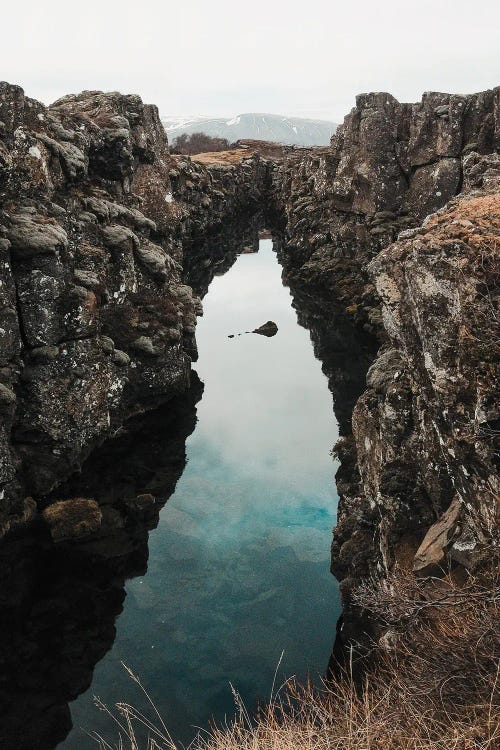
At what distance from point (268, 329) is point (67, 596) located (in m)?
47.9

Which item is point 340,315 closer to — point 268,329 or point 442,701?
point 268,329

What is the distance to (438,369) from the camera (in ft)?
42.7

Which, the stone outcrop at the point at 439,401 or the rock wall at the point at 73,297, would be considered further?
the rock wall at the point at 73,297

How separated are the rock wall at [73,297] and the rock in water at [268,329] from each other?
23.4m

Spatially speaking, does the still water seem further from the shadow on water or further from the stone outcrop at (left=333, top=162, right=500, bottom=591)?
the stone outcrop at (left=333, top=162, right=500, bottom=591)

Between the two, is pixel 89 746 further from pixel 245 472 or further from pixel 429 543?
pixel 245 472

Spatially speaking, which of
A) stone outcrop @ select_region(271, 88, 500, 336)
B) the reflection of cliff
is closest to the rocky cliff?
the reflection of cliff

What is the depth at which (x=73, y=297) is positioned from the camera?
2948 cm

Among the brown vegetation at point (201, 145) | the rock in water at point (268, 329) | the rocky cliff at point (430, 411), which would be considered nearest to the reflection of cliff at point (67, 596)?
the rocky cliff at point (430, 411)

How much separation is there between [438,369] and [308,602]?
46.6 feet

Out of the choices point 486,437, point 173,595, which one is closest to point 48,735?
point 173,595

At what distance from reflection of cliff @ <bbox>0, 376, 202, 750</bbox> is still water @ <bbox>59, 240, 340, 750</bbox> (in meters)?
0.68

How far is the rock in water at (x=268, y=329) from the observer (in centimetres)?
6661

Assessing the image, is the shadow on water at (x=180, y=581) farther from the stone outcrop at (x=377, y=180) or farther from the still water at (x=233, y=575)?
the stone outcrop at (x=377, y=180)
